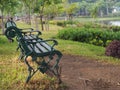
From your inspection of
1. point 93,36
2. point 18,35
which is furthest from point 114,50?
point 93,36

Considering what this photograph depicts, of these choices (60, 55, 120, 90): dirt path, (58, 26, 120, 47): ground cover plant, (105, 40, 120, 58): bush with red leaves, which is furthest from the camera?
(58, 26, 120, 47): ground cover plant

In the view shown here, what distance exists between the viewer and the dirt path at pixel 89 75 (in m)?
5.59

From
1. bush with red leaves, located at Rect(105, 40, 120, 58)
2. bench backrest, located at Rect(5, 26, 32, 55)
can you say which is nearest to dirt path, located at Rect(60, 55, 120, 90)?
bench backrest, located at Rect(5, 26, 32, 55)

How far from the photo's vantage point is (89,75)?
251 inches

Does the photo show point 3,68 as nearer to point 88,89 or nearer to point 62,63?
point 62,63

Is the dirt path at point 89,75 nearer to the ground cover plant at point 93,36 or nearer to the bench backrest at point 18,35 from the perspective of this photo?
the bench backrest at point 18,35

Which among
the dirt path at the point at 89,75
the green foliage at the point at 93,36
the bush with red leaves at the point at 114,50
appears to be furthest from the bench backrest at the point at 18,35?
the green foliage at the point at 93,36

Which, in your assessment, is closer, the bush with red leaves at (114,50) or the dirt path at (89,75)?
the dirt path at (89,75)

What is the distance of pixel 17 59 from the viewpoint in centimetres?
770

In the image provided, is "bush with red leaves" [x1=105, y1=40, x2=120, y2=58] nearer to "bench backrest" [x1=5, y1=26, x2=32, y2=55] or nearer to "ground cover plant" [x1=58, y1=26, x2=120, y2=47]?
"bench backrest" [x1=5, y1=26, x2=32, y2=55]

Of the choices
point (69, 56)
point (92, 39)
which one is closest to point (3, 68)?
point (69, 56)

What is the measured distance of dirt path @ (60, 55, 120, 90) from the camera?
18.3 ft

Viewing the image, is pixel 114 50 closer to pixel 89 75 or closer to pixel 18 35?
pixel 89 75

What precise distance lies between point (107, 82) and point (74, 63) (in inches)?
82.4
